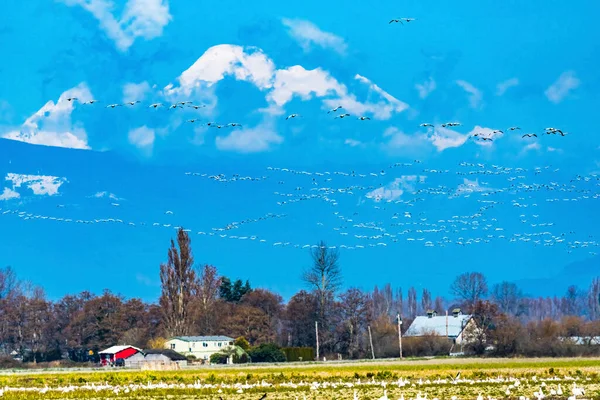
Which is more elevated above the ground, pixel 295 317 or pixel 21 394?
pixel 295 317

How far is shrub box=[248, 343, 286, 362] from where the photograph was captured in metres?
108

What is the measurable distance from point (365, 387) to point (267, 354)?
183ft

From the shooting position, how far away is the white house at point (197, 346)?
112062mm

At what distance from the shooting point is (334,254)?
141750mm

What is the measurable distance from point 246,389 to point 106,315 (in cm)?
8019

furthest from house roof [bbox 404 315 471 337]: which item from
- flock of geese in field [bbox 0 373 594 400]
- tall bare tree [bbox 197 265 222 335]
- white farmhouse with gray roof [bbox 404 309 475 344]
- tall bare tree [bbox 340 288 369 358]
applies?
flock of geese in field [bbox 0 373 594 400]

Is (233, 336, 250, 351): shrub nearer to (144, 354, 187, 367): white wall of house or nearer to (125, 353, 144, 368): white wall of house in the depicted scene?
(144, 354, 187, 367): white wall of house

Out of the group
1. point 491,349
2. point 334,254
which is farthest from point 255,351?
point 334,254

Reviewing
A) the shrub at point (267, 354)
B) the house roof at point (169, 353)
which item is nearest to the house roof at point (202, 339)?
the shrub at point (267, 354)

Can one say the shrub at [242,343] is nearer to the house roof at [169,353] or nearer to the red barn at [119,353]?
the red barn at [119,353]

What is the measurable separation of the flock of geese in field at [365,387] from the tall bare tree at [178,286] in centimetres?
5768

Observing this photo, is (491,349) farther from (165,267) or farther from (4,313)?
(4,313)

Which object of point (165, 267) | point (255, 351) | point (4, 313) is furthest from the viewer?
point (4, 313)

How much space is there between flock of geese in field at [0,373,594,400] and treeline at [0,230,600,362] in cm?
5149
